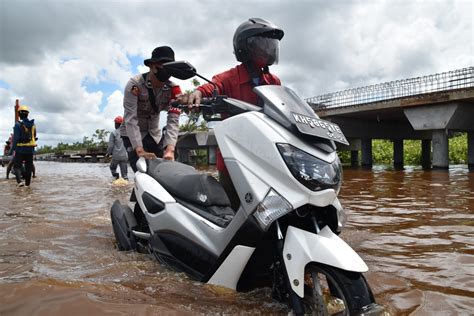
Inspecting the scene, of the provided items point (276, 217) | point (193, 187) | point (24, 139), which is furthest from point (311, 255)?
point (24, 139)

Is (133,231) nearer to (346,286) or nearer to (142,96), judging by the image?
(142,96)

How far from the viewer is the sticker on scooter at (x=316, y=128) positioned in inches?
81.0

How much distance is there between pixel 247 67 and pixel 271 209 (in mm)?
1400

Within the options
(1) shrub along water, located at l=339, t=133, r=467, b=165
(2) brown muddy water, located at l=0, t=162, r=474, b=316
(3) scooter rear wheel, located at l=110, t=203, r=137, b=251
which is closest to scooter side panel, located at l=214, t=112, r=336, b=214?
(2) brown muddy water, located at l=0, t=162, r=474, b=316

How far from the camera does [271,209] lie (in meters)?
1.98

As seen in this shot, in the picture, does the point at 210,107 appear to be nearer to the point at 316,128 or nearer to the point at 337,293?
the point at 316,128

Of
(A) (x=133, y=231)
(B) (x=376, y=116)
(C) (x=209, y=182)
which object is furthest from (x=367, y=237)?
(B) (x=376, y=116)

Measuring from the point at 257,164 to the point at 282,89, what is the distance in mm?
514

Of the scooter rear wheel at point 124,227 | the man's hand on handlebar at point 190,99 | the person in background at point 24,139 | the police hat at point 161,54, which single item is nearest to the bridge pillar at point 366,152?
the person in background at point 24,139

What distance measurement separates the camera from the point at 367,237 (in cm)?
400

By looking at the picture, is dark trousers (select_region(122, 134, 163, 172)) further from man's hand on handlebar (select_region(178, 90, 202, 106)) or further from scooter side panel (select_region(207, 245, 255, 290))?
scooter side panel (select_region(207, 245, 255, 290))

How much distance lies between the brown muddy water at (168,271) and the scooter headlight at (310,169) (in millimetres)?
703

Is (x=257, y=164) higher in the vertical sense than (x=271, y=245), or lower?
higher

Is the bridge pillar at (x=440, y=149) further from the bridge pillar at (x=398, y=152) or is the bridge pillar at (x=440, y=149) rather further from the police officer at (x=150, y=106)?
the police officer at (x=150, y=106)
